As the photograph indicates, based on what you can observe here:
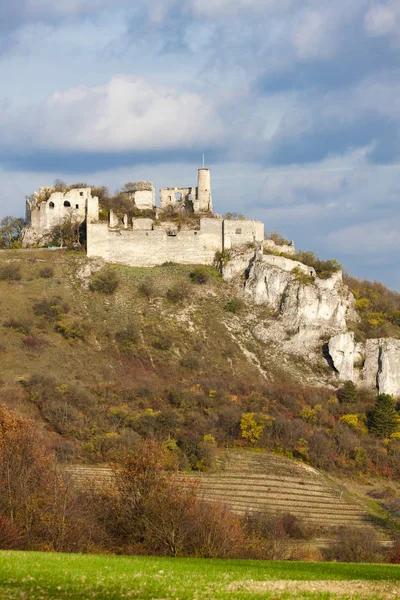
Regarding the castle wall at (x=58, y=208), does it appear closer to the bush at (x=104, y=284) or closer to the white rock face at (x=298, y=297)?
the bush at (x=104, y=284)

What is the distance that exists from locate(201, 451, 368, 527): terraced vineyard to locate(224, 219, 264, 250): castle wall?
73.6 ft

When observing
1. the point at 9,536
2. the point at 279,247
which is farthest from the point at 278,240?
the point at 9,536

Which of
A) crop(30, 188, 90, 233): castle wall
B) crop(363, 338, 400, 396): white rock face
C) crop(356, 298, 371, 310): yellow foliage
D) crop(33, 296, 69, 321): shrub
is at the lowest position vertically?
crop(363, 338, 400, 396): white rock face

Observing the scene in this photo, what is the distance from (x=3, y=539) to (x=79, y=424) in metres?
27.4

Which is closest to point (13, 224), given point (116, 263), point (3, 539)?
point (116, 263)

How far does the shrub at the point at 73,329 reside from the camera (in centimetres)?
6631

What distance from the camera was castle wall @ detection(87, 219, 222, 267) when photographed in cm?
7381

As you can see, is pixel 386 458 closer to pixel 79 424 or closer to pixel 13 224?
pixel 79 424

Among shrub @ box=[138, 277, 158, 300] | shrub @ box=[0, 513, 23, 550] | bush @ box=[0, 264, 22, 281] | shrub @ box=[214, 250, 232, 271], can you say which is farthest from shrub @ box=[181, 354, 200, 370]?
shrub @ box=[0, 513, 23, 550]

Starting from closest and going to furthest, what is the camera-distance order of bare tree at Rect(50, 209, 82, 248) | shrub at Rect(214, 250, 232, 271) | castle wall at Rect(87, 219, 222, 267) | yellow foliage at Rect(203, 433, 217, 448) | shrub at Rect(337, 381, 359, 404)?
yellow foliage at Rect(203, 433, 217, 448), shrub at Rect(337, 381, 359, 404), shrub at Rect(214, 250, 232, 271), castle wall at Rect(87, 219, 222, 267), bare tree at Rect(50, 209, 82, 248)

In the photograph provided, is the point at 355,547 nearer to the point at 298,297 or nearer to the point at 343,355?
the point at 343,355

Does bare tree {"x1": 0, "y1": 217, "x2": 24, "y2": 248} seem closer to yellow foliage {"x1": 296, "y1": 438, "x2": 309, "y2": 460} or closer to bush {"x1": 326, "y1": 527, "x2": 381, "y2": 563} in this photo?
yellow foliage {"x1": 296, "y1": 438, "x2": 309, "y2": 460}

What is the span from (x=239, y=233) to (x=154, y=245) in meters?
7.08

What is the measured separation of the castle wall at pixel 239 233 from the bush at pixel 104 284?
9.90 m
